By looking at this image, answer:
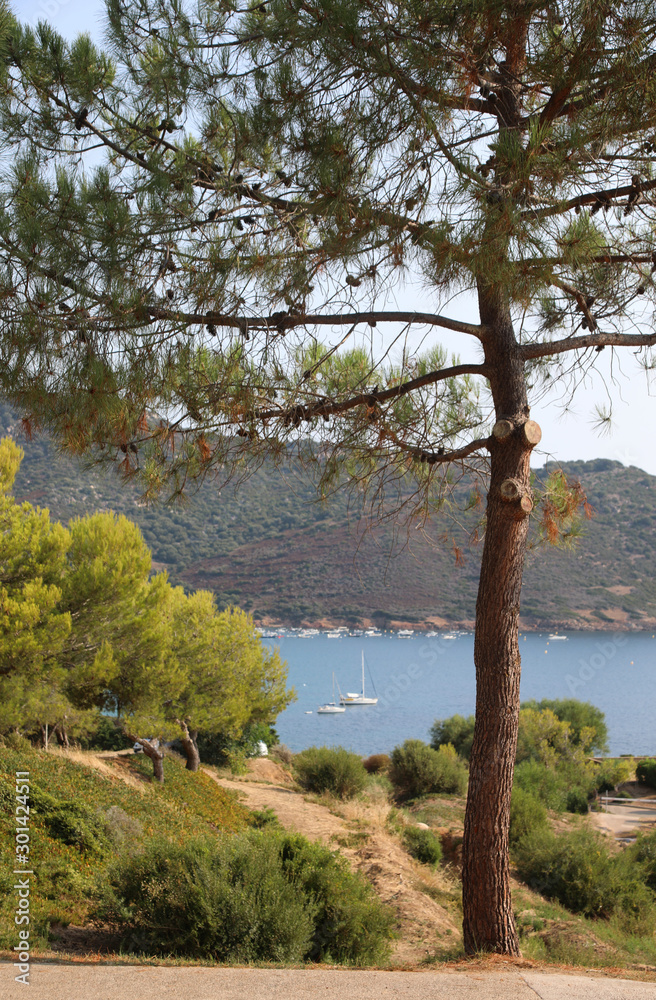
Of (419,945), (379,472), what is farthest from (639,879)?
(379,472)

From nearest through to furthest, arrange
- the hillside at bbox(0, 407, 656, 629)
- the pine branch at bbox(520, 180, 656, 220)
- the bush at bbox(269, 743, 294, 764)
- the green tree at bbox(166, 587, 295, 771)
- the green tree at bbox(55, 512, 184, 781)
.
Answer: the pine branch at bbox(520, 180, 656, 220)
the green tree at bbox(55, 512, 184, 781)
the green tree at bbox(166, 587, 295, 771)
the bush at bbox(269, 743, 294, 764)
the hillside at bbox(0, 407, 656, 629)

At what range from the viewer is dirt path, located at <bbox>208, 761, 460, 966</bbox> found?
247 inches

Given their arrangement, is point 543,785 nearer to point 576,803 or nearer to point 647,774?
point 576,803

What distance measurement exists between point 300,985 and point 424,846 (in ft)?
25.2

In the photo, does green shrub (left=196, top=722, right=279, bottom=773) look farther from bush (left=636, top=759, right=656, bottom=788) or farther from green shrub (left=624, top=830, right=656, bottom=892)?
bush (left=636, top=759, right=656, bottom=788)

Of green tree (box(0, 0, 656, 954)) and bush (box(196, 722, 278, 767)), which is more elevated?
green tree (box(0, 0, 656, 954))

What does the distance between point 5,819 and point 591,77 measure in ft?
24.9

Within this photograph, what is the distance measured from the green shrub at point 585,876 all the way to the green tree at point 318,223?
18.5 feet

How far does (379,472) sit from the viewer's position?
5.33m

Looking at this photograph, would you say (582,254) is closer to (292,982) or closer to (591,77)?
(591,77)

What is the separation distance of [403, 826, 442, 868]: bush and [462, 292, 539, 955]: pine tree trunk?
6.67 metres

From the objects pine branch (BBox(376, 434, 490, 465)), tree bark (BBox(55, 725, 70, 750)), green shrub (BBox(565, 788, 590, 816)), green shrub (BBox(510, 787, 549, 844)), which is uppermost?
pine branch (BBox(376, 434, 490, 465))

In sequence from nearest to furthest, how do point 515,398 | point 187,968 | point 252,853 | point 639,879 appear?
1. point 187,968
2. point 515,398
3. point 252,853
4. point 639,879

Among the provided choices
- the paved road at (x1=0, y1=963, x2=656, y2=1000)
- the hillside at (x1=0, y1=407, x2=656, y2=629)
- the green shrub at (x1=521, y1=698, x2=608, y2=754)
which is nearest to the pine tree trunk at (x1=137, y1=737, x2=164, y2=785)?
the paved road at (x1=0, y1=963, x2=656, y2=1000)
